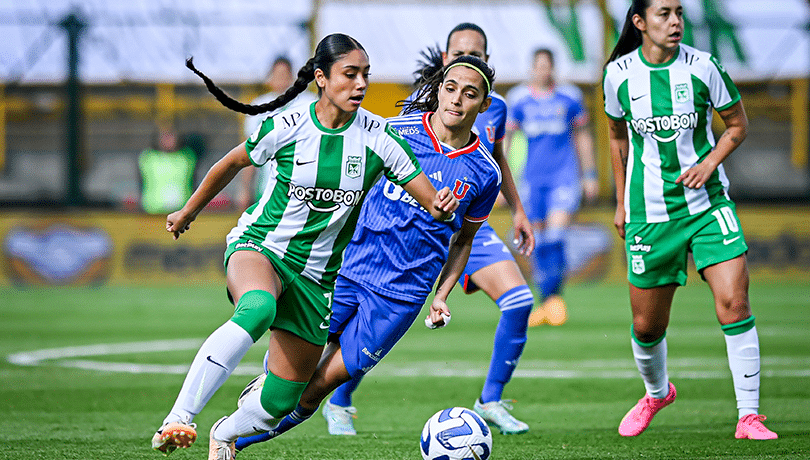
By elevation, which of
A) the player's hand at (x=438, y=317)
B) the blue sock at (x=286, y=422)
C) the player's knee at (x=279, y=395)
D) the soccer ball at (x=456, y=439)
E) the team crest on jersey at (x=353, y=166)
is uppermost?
the team crest on jersey at (x=353, y=166)

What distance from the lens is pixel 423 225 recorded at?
5000 millimetres

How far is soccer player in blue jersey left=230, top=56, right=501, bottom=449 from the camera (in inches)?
190

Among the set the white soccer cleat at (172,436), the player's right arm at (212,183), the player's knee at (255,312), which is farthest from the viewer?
the player's right arm at (212,183)

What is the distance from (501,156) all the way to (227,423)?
256cm

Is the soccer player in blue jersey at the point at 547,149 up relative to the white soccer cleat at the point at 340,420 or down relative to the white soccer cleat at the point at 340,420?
up

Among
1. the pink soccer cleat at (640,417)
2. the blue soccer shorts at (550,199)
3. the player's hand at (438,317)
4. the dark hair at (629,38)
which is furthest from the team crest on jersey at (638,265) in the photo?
the blue soccer shorts at (550,199)

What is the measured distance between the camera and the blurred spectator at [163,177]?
58.4 ft

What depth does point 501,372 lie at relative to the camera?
5863mm

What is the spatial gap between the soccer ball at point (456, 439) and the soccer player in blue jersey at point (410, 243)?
19.7 inches

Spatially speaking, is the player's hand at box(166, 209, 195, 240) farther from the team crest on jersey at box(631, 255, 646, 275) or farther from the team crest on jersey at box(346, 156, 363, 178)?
the team crest on jersey at box(631, 255, 646, 275)

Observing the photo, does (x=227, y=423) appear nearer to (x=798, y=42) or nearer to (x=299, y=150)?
(x=299, y=150)

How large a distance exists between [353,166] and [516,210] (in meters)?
1.83

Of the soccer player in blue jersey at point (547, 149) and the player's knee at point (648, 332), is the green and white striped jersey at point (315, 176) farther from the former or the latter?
the soccer player in blue jersey at point (547, 149)

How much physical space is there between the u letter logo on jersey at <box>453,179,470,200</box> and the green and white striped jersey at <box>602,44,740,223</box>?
45.6 inches
